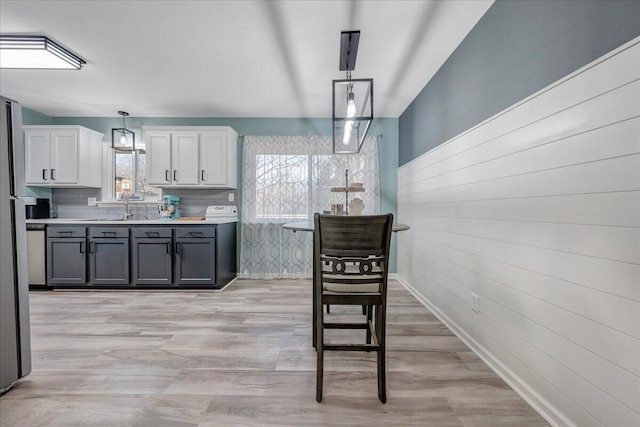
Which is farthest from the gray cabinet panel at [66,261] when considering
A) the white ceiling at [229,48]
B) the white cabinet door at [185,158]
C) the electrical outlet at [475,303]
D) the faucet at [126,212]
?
the electrical outlet at [475,303]

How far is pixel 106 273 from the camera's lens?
380 centimetres

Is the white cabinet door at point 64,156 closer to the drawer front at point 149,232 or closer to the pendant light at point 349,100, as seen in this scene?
the drawer front at point 149,232

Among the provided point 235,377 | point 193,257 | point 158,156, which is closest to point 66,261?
point 193,257

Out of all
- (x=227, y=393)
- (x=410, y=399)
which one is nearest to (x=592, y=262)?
(x=410, y=399)

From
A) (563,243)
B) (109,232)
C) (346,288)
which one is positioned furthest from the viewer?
(109,232)

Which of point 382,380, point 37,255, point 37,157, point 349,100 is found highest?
point 349,100

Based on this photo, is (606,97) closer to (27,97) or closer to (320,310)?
(320,310)

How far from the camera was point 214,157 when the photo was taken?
4.17 metres

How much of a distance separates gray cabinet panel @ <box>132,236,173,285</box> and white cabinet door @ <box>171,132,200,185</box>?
91 cm

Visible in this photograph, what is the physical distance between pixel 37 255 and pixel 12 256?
2885 mm

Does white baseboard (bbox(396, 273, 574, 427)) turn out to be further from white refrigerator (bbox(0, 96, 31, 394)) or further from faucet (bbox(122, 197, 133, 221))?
faucet (bbox(122, 197, 133, 221))

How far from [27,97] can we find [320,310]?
4850mm

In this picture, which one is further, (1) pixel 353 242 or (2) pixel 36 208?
(2) pixel 36 208

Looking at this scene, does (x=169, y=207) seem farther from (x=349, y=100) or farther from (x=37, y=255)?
(x=349, y=100)
